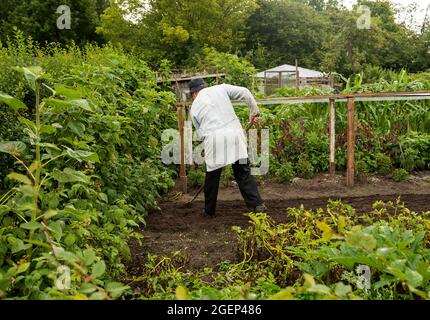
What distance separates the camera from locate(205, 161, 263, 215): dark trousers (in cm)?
553

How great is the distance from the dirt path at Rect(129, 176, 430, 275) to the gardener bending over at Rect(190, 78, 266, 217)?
245mm

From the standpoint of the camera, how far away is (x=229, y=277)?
3.34 meters

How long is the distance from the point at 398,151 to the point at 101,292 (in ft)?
21.1

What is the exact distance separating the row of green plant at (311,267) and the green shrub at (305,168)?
10.0ft

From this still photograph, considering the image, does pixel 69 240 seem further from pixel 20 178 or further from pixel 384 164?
Answer: pixel 384 164

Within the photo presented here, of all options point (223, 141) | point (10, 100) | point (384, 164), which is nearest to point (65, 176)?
point (10, 100)

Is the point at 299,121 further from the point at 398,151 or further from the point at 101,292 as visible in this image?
the point at 101,292

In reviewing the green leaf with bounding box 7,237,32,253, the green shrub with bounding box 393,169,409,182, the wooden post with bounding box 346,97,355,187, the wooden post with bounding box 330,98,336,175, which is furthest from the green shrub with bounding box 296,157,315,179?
the green leaf with bounding box 7,237,32,253

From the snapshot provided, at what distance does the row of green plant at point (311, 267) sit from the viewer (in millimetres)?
2356

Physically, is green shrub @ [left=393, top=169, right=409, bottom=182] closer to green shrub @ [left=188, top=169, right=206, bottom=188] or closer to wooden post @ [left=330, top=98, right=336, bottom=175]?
wooden post @ [left=330, top=98, right=336, bottom=175]

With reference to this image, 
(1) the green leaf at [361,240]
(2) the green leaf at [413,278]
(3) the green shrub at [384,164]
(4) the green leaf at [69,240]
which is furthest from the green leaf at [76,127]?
(3) the green shrub at [384,164]

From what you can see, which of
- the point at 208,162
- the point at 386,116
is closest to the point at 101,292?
the point at 208,162

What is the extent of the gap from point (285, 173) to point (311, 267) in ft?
13.2

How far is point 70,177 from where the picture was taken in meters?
2.53
